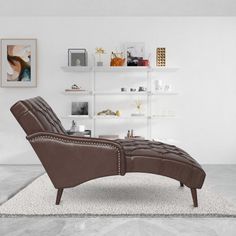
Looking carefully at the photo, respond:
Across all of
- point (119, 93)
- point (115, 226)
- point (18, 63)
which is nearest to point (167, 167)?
point (115, 226)

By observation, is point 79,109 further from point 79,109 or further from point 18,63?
point 18,63

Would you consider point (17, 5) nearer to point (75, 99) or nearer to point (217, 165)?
point (75, 99)

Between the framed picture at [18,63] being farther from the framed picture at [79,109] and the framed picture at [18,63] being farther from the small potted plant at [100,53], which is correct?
the small potted plant at [100,53]

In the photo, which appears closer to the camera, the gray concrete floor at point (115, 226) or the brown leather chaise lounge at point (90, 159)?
the gray concrete floor at point (115, 226)

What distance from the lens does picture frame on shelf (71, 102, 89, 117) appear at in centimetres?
614

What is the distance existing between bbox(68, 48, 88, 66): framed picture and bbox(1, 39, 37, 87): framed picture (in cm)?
57

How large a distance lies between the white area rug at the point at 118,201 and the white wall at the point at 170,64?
204 cm

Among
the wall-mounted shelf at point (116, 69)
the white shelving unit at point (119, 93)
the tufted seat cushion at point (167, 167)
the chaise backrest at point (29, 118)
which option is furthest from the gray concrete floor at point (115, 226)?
the wall-mounted shelf at point (116, 69)

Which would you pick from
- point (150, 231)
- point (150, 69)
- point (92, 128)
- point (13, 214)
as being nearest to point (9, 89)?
point (92, 128)

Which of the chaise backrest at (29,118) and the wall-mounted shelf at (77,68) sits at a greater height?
the wall-mounted shelf at (77,68)

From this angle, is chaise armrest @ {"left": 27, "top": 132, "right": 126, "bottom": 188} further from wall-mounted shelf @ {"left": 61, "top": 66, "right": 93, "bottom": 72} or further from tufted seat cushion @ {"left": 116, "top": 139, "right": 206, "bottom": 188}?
wall-mounted shelf @ {"left": 61, "top": 66, "right": 93, "bottom": 72}

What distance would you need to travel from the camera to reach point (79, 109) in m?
6.15

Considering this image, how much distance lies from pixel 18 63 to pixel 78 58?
0.95 metres

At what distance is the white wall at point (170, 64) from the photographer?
618 centimetres
